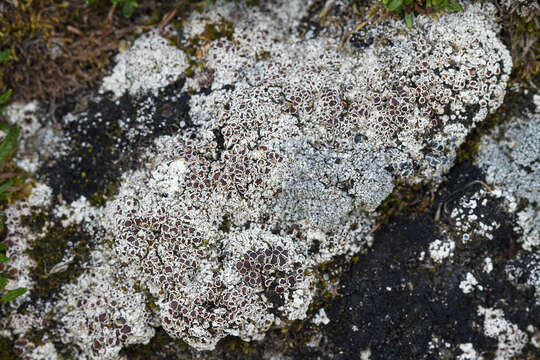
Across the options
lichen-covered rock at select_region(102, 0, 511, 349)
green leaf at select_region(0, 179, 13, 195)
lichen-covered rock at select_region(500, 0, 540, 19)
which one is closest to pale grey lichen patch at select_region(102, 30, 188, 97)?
lichen-covered rock at select_region(102, 0, 511, 349)

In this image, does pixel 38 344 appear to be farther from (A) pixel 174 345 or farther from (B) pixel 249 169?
(B) pixel 249 169

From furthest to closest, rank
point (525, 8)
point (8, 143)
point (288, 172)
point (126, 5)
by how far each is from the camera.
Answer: point (126, 5), point (8, 143), point (525, 8), point (288, 172)

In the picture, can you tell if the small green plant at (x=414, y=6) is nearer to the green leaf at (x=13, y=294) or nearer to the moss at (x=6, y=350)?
the green leaf at (x=13, y=294)

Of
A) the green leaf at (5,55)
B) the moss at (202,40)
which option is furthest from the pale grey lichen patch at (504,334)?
the green leaf at (5,55)

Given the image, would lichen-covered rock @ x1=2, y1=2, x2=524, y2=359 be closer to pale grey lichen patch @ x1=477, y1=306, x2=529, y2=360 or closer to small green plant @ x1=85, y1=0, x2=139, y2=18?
pale grey lichen patch @ x1=477, y1=306, x2=529, y2=360

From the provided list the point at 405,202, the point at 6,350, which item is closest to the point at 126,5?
the point at 405,202

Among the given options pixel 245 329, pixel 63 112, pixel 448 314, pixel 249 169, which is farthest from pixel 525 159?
pixel 63 112

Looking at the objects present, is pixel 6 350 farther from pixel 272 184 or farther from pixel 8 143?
pixel 272 184
